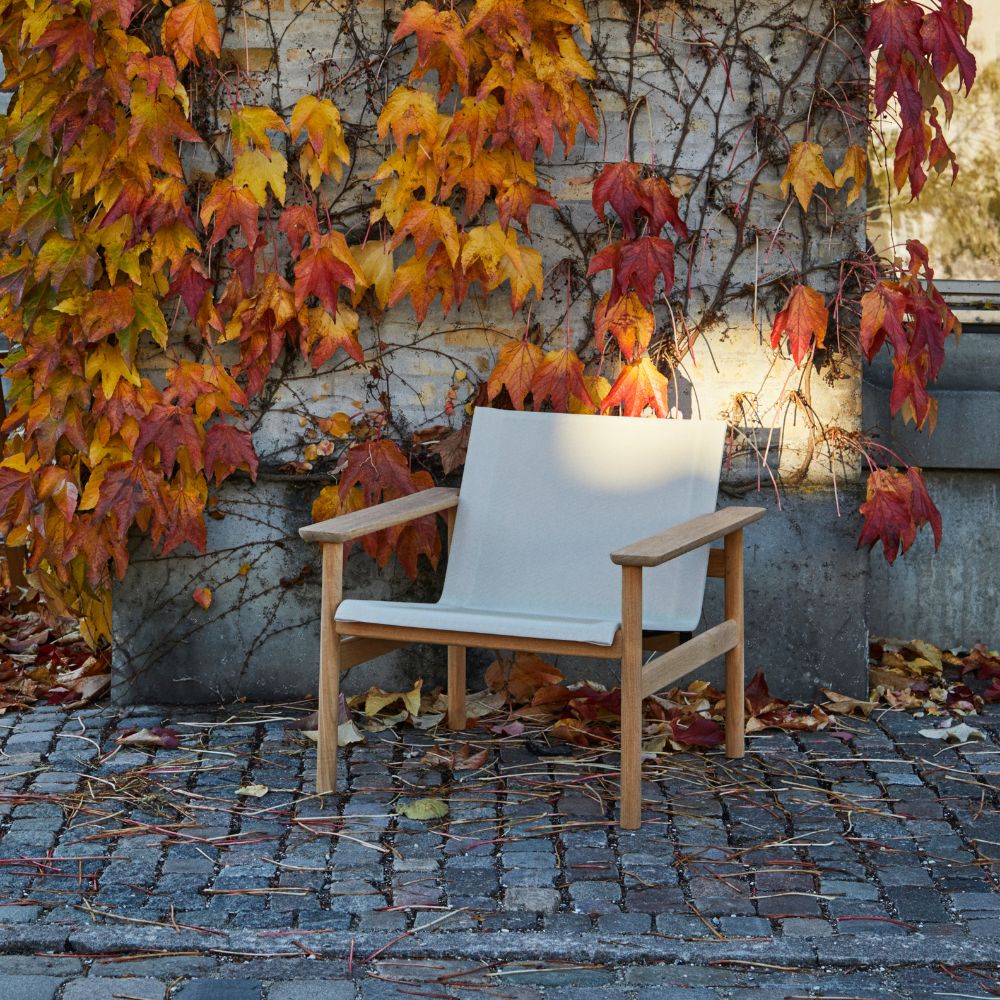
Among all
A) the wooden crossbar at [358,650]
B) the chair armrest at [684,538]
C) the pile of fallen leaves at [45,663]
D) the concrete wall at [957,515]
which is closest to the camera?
the chair armrest at [684,538]

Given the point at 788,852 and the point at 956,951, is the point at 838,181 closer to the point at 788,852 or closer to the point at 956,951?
the point at 788,852

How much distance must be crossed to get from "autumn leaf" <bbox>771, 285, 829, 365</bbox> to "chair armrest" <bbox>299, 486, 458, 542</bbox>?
3.13ft

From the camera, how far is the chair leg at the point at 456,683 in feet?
12.6

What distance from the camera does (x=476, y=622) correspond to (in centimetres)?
321

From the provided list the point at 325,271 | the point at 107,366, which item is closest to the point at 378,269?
the point at 325,271

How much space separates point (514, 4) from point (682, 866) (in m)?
2.11

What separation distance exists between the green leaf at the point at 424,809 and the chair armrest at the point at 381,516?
60cm

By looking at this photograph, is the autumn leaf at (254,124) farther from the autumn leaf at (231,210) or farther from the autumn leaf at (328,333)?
the autumn leaf at (328,333)

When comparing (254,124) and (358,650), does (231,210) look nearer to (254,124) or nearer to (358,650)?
(254,124)

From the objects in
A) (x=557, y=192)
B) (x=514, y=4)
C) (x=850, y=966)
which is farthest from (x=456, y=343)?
(x=850, y=966)

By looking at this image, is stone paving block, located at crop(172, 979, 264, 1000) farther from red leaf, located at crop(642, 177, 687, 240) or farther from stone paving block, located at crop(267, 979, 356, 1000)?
red leaf, located at crop(642, 177, 687, 240)

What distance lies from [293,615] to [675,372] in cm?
125

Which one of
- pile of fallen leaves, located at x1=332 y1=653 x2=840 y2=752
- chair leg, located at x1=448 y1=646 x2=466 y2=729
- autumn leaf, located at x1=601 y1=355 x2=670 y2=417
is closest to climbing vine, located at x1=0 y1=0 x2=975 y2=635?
autumn leaf, located at x1=601 y1=355 x2=670 y2=417

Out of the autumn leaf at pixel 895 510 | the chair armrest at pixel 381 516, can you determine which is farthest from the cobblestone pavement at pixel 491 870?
the chair armrest at pixel 381 516
